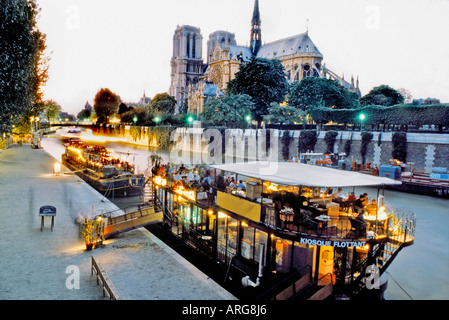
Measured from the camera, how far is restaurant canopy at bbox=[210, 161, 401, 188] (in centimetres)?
1100

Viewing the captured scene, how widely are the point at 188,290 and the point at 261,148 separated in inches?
1869

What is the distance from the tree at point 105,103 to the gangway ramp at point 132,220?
12025 centimetres

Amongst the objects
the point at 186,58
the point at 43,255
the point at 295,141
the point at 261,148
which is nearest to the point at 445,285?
the point at 43,255

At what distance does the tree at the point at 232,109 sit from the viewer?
6081 cm

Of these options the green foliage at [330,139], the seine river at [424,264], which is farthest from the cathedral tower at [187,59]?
the seine river at [424,264]

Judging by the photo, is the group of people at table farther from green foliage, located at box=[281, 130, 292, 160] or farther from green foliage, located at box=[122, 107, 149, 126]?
green foliage, located at box=[122, 107, 149, 126]

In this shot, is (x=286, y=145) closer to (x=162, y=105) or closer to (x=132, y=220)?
(x=132, y=220)

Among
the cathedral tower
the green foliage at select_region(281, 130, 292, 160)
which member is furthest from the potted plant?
the cathedral tower

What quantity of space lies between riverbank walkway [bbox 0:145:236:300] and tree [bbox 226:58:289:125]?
1913 inches

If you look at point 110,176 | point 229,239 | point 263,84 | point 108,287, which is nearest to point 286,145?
point 263,84

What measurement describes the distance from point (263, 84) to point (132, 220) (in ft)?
170

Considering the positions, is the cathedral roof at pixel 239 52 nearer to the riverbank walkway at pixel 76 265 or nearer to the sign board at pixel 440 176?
the sign board at pixel 440 176

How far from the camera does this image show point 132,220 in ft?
55.4
